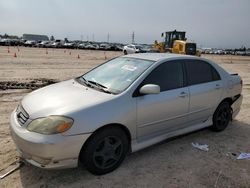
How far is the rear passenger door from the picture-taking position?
16.1 feet

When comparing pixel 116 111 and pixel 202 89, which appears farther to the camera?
pixel 202 89

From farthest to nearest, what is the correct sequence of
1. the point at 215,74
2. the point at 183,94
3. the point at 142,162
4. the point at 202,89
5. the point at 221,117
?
the point at 221,117, the point at 215,74, the point at 202,89, the point at 183,94, the point at 142,162

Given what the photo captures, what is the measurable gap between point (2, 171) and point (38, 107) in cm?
105

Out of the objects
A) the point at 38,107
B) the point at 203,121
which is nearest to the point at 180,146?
the point at 203,121

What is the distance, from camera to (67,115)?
3.39 metres

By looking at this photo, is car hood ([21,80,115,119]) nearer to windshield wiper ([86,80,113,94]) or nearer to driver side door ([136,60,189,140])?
windshield wiper ([86,80,113,94])

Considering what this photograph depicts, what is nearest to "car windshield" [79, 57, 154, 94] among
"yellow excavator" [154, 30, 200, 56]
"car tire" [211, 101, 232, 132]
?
"car tire" [211, 101, 232, 132]

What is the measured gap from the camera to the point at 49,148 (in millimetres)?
3250

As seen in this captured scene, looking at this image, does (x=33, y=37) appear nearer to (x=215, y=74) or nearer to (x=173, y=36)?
(x=173, y=36)

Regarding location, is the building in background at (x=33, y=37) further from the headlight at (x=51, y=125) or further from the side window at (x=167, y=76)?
the headlight at (x=51, y=125)

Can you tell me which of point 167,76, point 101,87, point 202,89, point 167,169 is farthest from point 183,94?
point 101,87

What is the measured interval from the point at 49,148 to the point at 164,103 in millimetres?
1923

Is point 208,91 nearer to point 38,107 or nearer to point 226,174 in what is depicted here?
point 226,174

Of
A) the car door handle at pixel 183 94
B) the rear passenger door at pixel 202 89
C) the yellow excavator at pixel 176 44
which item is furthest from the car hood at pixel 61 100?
the yellow excavator at pixel 176 44
